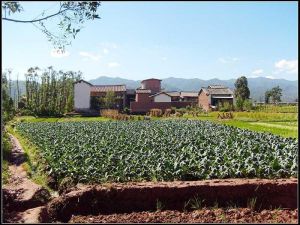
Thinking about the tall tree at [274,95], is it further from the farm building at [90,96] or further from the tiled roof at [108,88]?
the tiled roof at [108,88]

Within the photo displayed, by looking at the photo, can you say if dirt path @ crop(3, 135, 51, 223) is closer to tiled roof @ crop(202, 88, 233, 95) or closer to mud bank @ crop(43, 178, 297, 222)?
mud bank @ crop(43, 178, 297, 222)

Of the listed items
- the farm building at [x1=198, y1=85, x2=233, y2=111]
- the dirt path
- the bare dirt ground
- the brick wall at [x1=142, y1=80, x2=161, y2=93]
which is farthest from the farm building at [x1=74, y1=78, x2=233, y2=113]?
the bare dirt ground

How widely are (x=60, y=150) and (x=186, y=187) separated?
232 inches

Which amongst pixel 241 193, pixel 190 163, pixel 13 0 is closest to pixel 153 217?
pixel 241 193

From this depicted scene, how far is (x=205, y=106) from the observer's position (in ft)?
199

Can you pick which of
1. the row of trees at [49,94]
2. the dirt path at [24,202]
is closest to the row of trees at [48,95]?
the row of trees at [49,94]

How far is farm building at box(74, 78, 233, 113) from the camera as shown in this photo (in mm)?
54344

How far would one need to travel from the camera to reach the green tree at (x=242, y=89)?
6400 centimetres

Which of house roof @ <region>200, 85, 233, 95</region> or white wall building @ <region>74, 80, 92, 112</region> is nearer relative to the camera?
white wall building @ <region>74, 80, 92, 112</region>

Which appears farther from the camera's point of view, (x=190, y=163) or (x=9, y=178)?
(x=9, y=178)

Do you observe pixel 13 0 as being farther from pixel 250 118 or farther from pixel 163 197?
pixel 250 118

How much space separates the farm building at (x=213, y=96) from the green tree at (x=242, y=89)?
57.9 inches

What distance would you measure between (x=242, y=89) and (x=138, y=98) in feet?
60.8

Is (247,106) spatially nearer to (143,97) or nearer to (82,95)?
(143,97)
